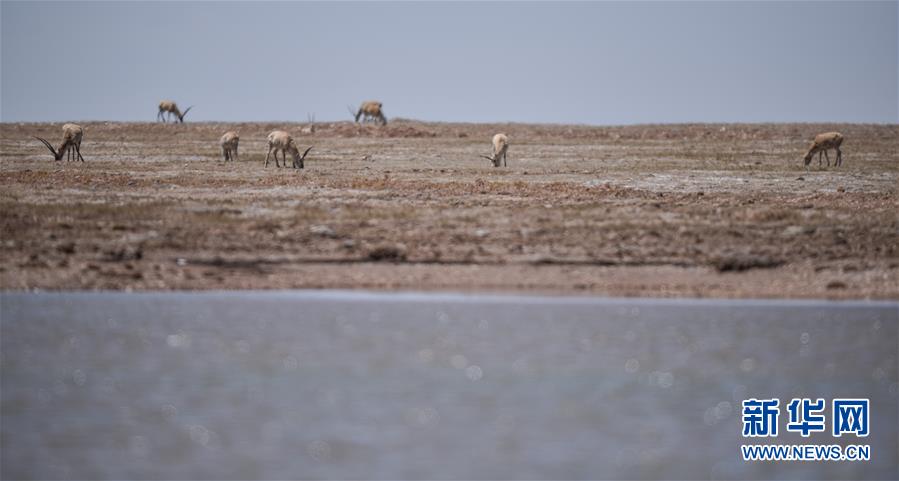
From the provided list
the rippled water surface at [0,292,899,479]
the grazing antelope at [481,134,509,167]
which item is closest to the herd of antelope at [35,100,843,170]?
the grazing antelope at [481,134,509,167]

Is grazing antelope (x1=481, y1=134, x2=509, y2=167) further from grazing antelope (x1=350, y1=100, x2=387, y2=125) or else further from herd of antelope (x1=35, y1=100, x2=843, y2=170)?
grazing antelope (x1=350, y1=100, x2=387, y2=125)

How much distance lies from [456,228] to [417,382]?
33.9ft

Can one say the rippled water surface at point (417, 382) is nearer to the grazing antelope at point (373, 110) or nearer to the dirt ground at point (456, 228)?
the dirt ground at point (456, 228)

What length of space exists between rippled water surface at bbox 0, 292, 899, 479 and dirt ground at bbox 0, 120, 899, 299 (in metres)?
1.37

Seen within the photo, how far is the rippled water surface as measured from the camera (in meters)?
10.1

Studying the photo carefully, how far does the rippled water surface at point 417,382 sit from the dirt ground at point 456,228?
54.0 inches

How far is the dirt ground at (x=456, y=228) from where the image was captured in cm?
1934

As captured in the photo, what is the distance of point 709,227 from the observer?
2292 centimetres

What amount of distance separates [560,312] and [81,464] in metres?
8.34

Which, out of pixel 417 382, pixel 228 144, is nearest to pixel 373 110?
pixel 228 144

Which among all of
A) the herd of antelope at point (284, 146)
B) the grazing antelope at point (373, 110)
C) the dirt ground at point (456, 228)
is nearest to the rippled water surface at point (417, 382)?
the dirt ground at point (456, 228)

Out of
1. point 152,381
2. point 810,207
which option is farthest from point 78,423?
point 810,207

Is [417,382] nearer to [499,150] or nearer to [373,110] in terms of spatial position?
[499,150]

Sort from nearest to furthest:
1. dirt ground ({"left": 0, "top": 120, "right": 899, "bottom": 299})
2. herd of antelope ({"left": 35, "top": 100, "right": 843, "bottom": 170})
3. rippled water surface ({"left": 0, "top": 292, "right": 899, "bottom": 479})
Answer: rippled water surface ({"left": 0, "top": 292, "right": 899, "bottom": 479}) → dirt ground ({"left": 0, "top": 120, "right": 899, "bottom": 299}) → herd of antelope ({"left": 35, "top": 100, "right": 843, "bottom": 170})
